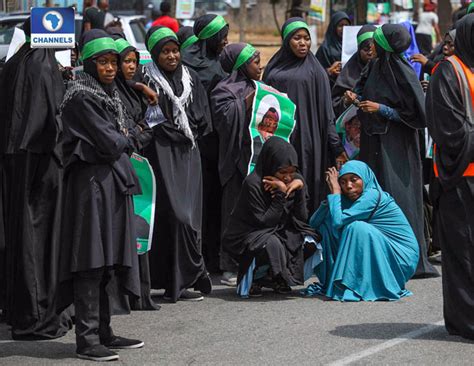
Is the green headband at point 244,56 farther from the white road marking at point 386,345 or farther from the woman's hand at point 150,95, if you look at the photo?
the white road marking at point 386,345

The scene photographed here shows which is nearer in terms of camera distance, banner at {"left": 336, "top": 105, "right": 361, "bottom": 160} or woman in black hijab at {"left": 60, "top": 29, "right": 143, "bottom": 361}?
woman in black hijab at {"left": 60, "top": 29, "right": 143, "bottom": 361}

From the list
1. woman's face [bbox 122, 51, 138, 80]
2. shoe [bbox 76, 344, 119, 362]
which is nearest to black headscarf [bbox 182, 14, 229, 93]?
woman's face [bbox 122, 51, 138, 80]

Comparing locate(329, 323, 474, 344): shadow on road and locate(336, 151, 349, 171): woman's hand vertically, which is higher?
locate(336, 151, 349, 171): woman's hand

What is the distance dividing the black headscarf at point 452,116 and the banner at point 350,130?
300cm

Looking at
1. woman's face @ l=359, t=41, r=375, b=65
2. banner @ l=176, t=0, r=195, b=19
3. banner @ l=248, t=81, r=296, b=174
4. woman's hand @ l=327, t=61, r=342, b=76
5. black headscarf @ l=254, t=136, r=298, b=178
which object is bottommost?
black headscarf @ l=254, t=136, r=298, b=178

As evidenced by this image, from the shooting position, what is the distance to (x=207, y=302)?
8.88 meters

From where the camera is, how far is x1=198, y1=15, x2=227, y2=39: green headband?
1020 centimetres

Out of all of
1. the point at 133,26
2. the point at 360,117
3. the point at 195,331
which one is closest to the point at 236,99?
the point at 360,117

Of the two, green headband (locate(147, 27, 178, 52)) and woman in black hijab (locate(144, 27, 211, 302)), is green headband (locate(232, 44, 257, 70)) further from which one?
green headband (locate(147, 27, 178, 52))

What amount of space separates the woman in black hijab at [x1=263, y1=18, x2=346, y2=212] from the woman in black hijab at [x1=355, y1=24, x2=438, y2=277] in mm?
310

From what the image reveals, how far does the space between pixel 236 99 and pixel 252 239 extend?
129 cm

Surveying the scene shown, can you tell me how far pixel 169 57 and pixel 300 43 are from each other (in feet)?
5.12

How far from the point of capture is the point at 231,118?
379 inches
